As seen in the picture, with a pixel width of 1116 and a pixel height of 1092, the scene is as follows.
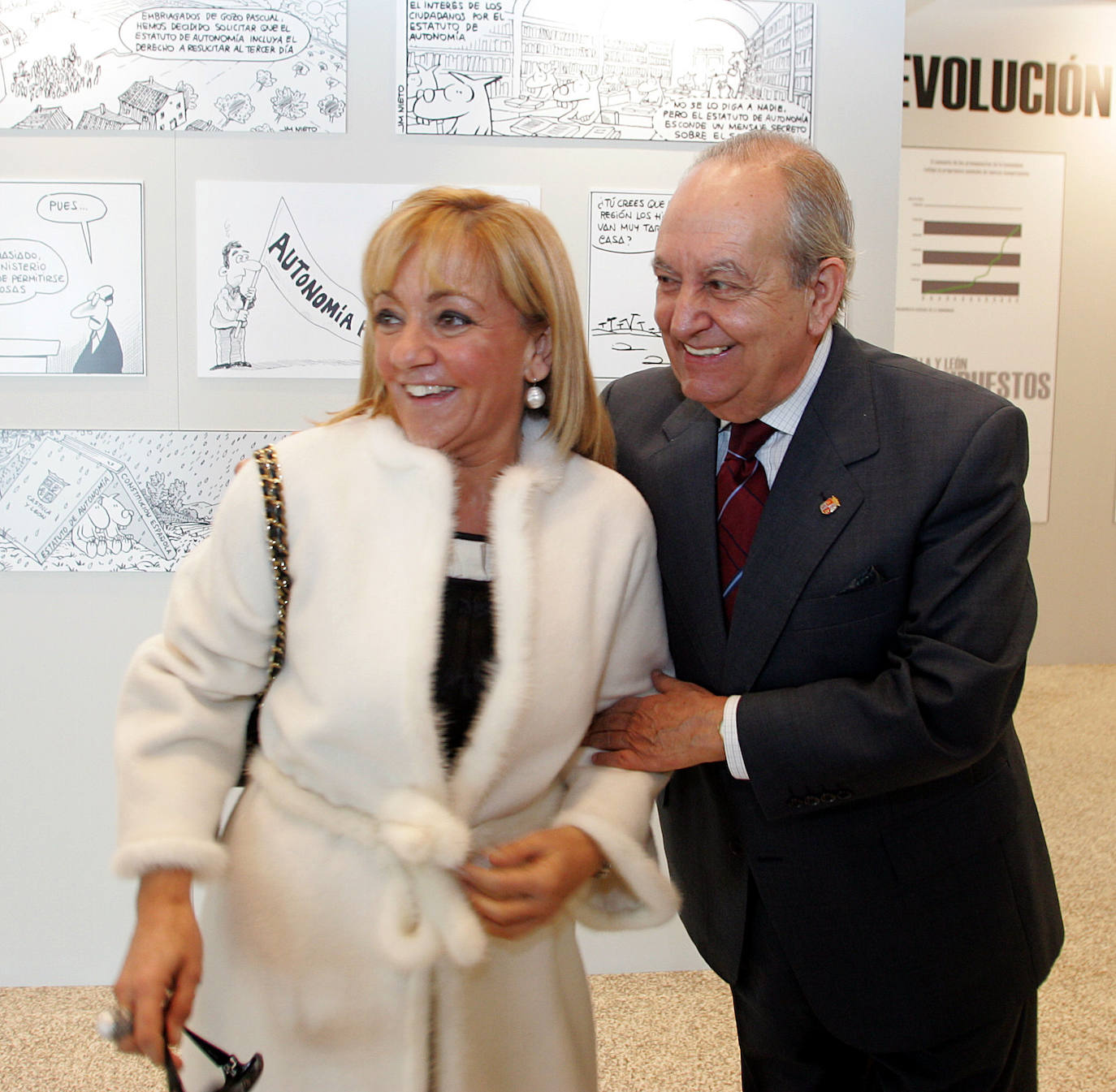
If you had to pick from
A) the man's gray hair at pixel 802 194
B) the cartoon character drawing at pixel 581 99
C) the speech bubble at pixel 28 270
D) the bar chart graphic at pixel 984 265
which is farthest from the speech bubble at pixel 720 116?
the bar chart graphic at pixel 984 265

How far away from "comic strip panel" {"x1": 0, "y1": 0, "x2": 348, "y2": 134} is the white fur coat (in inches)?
69.6

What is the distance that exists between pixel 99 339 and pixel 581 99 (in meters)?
1.46

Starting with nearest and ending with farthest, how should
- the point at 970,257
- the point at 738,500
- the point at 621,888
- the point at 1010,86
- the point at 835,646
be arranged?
the point at 621,888, the point at 835,646, the point at 738,500, the point at 1010,86, the point at 970,257

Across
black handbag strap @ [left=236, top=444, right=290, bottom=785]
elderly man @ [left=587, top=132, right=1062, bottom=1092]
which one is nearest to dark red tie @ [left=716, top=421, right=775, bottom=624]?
elderly man @ [left=587, top=132, right=1062, bottom=1092]

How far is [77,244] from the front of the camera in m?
2.81

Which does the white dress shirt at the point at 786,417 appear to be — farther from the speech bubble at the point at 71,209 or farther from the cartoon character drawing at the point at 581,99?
the speech bubble at the point at 71,209

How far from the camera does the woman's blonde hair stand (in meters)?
1.36

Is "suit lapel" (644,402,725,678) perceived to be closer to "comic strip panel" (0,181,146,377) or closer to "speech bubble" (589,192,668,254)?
"speech bubble" (589,192,668,254)

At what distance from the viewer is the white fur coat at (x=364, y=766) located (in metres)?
1.30

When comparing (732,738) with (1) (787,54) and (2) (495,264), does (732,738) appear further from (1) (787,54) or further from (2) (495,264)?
(1) (787,54)

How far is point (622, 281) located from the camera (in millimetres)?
2945

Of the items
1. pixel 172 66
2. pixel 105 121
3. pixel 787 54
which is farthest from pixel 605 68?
pixel 105 121

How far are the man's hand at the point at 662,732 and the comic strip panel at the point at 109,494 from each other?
168cm

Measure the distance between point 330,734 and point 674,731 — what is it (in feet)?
1.64
